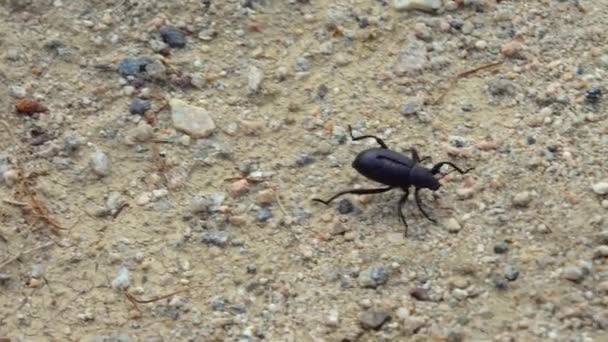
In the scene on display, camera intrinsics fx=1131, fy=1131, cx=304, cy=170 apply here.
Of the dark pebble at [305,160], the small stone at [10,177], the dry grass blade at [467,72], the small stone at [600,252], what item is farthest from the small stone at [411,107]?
the small stone at [10,177]

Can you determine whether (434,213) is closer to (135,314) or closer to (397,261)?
(397,261)

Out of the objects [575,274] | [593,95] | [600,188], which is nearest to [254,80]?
[593,95]

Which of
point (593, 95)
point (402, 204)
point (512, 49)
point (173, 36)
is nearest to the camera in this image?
point (402, 204)

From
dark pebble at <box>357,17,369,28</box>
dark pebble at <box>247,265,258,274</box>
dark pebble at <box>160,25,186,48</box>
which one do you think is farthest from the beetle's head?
dark pebble at <box>160,25,186,48</box>

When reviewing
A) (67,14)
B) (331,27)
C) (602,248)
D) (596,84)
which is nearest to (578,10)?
(596,84)

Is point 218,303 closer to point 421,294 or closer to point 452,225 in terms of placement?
point 421,294

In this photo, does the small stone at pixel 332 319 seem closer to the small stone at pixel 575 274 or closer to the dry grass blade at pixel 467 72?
the small stone at pixel 575 274
